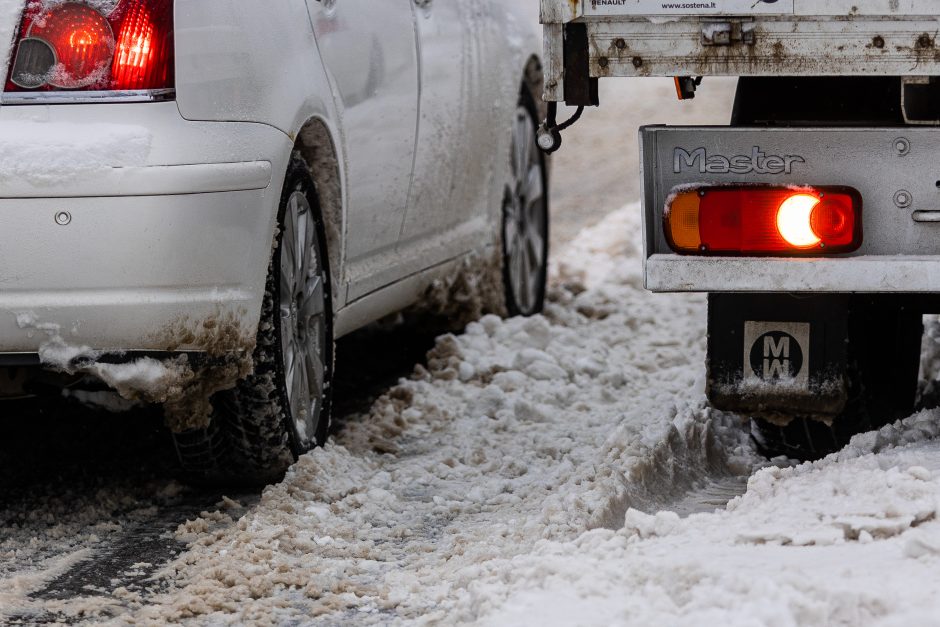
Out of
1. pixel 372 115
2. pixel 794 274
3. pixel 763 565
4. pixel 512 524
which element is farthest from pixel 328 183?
pixel 763 565

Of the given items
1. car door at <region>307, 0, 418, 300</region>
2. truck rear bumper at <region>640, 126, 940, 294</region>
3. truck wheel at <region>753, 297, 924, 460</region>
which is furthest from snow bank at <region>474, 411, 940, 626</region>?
car door at <region>307, 0, 418, 300</region>

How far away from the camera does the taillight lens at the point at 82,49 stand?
11.9 ft

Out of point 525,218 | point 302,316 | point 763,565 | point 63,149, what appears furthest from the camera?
point 525,218

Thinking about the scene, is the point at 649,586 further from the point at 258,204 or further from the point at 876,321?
the point at 876,321

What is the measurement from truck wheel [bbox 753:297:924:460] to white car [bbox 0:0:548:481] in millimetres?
1388

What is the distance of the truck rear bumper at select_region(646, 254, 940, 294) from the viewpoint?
3.66 meters

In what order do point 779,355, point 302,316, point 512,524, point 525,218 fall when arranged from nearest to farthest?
point 512,524 < point 779,355 < point 302,316 < point 525,218

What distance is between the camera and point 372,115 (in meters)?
4.76

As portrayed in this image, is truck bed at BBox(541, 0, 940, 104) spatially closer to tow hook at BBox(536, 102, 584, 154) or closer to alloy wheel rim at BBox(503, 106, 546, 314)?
tow hook at BBox(536, 102, 584, 154)

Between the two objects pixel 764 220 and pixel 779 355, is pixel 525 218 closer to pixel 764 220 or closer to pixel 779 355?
pixel 779 355

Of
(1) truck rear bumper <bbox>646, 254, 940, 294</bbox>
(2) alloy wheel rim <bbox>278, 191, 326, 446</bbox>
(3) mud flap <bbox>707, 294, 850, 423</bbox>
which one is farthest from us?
(2) alloy wheel rim <bbox>278, 191, 326, 446</bbox>

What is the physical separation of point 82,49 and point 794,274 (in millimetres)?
1744

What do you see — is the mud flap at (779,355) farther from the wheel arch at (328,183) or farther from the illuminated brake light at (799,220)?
the wheel arch at (328,183)

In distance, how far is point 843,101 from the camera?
3.88 m
